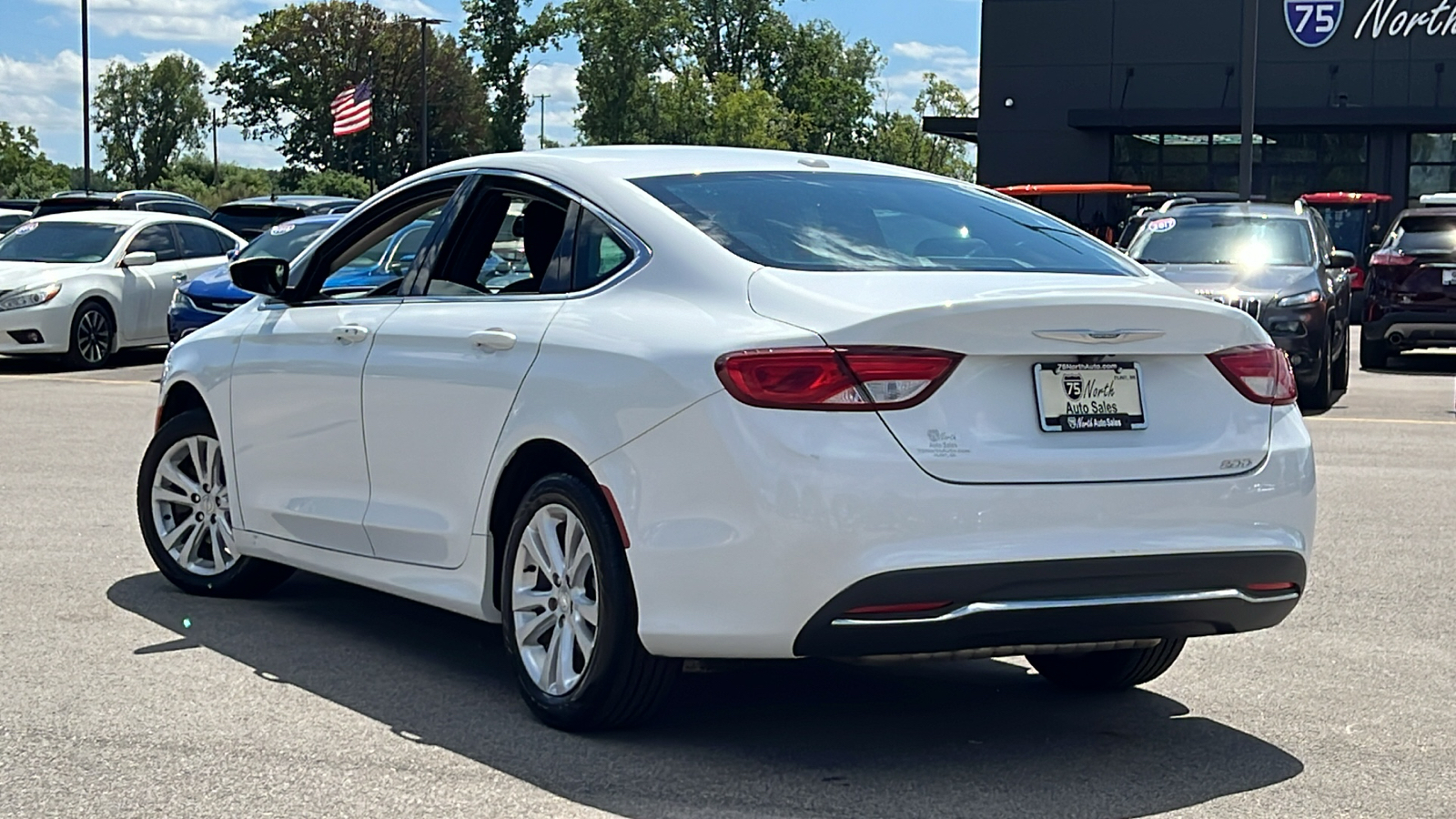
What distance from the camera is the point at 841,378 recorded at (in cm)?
464

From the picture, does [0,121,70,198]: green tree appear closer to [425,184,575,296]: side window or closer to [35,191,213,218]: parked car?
[35,191,213,218]: parked car

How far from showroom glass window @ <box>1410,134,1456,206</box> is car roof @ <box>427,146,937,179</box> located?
1584 inches

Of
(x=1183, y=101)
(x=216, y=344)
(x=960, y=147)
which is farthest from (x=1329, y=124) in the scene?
(x=960, y=147)

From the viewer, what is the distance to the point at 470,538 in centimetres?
563

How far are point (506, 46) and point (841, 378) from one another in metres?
98.2

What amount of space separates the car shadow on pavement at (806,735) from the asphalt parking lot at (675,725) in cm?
1

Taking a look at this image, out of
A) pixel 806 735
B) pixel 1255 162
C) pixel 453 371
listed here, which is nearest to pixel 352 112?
pixel 1255 162

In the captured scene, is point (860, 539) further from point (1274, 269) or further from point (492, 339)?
point (1274, 269)

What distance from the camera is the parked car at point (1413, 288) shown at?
1958cm

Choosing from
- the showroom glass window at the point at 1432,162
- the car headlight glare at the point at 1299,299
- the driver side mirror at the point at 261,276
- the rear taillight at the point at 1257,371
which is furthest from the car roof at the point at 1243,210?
the showroom glass window at the point at 1432,162

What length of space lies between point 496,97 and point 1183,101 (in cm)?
5870

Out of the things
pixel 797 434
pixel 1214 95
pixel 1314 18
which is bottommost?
pixel 797 434

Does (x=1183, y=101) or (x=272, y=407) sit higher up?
(x=1183, y=101)

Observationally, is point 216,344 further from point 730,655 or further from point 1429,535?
point 1429,535
